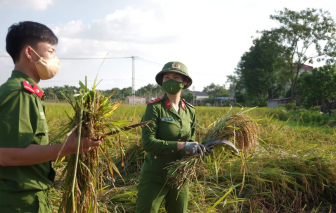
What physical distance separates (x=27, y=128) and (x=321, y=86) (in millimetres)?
17907

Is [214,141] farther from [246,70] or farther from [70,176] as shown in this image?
[246,70]

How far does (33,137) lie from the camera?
1.28 meters

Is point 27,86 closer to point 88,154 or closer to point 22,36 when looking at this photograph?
point 22,36

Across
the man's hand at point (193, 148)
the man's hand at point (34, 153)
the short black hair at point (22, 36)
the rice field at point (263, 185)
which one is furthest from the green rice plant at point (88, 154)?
the rice field at point (263, 185)

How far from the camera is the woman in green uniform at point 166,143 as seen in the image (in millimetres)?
2074

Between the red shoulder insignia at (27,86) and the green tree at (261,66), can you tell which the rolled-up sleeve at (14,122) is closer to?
the red shoulder insignia at (27,86)

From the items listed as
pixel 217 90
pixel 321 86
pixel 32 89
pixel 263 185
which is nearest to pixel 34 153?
pixel 32 89

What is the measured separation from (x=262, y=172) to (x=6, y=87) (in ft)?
10.1

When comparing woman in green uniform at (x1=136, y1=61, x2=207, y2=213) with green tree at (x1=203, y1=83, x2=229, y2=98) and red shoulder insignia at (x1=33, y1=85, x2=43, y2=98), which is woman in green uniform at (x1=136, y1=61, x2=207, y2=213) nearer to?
red shoulder insignia at (x1=33, y1=85, x2=43, y2=98)

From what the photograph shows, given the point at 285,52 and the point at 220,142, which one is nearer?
the point at 220,142

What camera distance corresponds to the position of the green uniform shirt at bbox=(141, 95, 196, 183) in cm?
207

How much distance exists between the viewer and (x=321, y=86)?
52.4ft

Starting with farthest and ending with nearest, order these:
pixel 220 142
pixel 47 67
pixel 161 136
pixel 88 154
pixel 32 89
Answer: pixel 161 136, pixel 220 142, pixel 88 154, pixel 47 67, pixel 32 89

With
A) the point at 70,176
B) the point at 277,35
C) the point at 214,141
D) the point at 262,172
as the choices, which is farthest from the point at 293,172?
the point at 277,35
